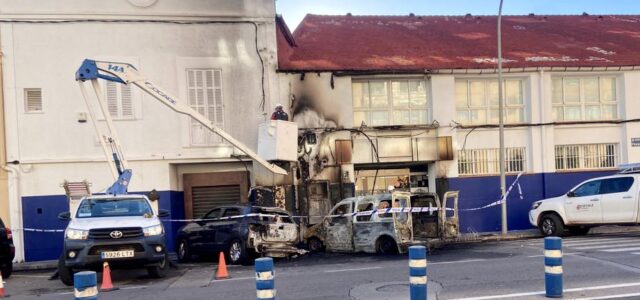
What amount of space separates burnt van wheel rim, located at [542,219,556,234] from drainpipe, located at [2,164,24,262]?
16.0 m

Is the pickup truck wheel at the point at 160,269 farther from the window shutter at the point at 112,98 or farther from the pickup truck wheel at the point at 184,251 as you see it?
the window shutter at the point at 112,98

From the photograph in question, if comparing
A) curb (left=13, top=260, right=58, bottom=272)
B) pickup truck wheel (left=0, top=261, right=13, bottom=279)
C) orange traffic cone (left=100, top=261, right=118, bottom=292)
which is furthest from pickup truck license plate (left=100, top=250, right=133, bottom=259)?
curb (left=13, top=260, right=58, bottom=272)

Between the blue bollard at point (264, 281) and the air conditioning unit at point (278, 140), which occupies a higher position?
the air conditioning unit at point (278, 140)

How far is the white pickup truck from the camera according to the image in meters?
16.2

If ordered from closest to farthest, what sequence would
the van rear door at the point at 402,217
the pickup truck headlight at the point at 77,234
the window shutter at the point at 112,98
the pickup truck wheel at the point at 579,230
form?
the pickup truck headlight at the point at 77,234 → the van rear door at the point at 402,217 → the pickup truck wheel at the point at 579,230 → the window shutter at the point at 112,98

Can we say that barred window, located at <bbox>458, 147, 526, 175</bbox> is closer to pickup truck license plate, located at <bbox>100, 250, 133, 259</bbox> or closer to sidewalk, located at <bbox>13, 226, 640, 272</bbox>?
sidewalk, located at <bbox>13, 226, 640, 272</bbox>

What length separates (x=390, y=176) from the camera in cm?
2097

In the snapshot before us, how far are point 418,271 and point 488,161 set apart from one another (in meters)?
14.6

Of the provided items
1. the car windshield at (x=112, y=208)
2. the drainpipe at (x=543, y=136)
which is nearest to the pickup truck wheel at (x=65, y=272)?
the car windshield at (x=112, y=208)

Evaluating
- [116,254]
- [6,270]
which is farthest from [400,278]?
[6,270]

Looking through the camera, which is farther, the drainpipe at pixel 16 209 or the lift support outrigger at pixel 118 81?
the drainpipe at pixel 16 209

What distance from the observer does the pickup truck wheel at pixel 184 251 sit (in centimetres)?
1556

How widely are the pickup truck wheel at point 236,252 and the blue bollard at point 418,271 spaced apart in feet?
23.9

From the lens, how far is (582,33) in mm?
24453
